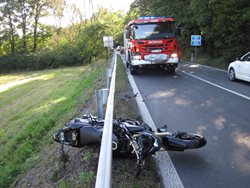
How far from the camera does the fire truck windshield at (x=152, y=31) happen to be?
54.1 feet

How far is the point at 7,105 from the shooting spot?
18781 millimetres

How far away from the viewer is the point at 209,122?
701cm

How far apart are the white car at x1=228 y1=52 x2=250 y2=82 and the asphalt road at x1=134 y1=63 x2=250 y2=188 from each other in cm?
38

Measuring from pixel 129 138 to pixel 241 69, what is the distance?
10.3 meters

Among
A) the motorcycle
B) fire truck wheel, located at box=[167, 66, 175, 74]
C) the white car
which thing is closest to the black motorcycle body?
the motorcycle

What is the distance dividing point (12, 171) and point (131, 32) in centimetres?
1169

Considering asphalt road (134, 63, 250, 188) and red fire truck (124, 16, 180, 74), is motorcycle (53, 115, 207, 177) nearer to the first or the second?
asphalt road (134, 63, 250, 188)

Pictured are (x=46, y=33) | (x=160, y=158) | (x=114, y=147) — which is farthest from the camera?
(x=46, y=33)

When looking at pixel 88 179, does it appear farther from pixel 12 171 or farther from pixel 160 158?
pixel 12 171

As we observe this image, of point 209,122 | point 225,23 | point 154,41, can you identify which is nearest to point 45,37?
point 225,23

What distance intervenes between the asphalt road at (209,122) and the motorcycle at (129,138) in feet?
0.85

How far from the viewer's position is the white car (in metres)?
13.0

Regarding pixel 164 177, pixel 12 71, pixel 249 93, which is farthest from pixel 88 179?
pixel 12 71

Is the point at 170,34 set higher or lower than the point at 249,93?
higher
